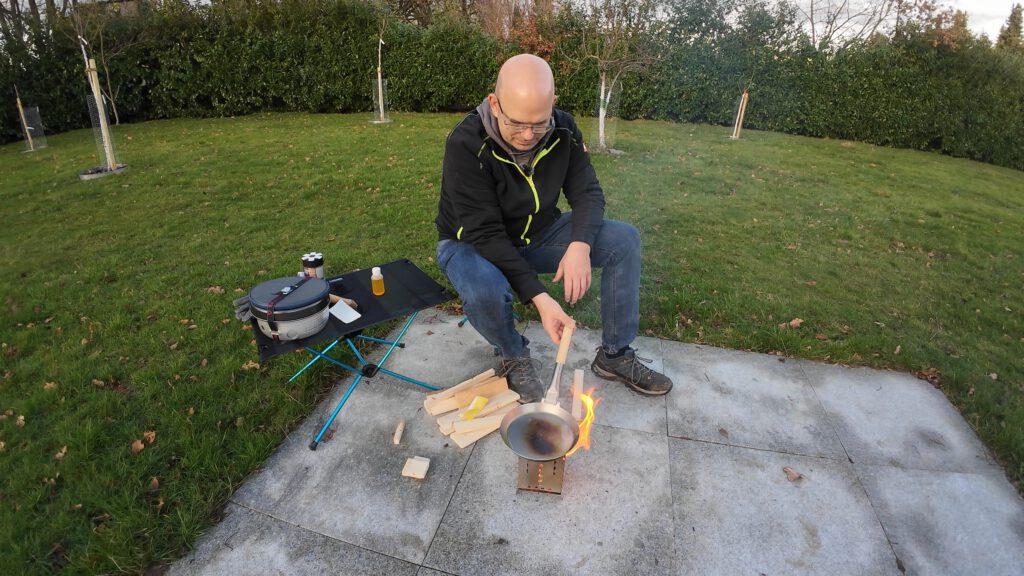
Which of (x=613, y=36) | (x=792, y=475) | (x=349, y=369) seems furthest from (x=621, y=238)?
(x=613, y=36)

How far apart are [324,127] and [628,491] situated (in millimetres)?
12636

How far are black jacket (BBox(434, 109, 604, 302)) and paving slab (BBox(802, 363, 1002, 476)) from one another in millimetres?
1695

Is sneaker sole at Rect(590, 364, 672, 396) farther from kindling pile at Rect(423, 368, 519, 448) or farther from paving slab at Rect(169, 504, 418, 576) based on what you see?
paving slab at Rect(169, 504, 418, 576)

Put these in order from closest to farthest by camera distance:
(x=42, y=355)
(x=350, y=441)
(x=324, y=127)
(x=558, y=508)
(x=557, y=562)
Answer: (x=557, y=562), (x=558, y=508), (x=350, y=441), (x=42, y=355), (x=324, y=127)

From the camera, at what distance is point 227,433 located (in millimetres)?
2709

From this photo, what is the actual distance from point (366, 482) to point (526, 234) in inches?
60.5

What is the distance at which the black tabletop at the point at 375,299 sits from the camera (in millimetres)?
2547

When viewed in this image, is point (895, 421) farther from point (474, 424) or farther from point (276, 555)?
point (276, 555)

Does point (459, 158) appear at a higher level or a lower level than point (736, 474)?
higher

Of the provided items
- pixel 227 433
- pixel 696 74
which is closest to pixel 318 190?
pixel 227 433

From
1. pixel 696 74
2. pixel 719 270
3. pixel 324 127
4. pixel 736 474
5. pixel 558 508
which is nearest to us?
pixel 558 508

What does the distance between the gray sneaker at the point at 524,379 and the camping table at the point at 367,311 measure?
0.46 m

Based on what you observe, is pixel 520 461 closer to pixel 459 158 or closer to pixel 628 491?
pixel 628 491

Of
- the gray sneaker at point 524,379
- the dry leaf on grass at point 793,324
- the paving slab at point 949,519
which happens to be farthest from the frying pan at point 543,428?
the dry leaf on grass at point 793,324
